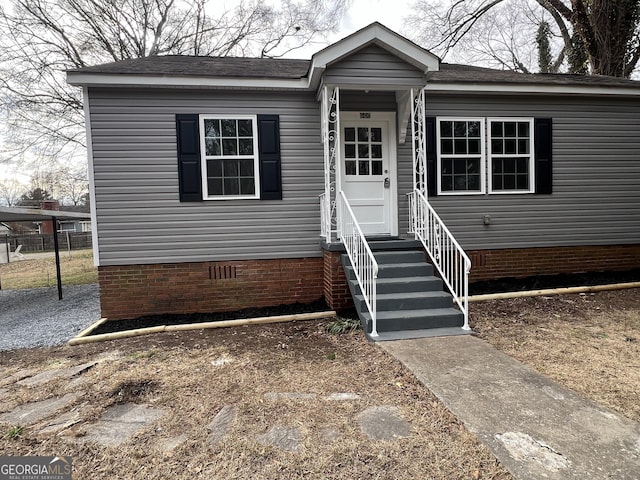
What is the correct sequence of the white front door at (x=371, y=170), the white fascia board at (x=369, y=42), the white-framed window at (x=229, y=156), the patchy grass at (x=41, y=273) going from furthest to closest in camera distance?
the patchy grass at (x=41, y=273) < the white front door at (x=371, y=170) < the white-framed window at (x=229, y=156) < the white fascia board at (x=369, y=42)

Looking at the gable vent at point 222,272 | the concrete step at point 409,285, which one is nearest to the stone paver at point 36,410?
the gable vent at point 222,272

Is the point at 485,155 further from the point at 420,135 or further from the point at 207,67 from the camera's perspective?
the point at 207,67

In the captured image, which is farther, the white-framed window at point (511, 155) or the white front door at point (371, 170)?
the white-framed window at point (511, 155)

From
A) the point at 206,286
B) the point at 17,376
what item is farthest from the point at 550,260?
the point at 17,376

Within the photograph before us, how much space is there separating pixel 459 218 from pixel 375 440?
4.75 metres

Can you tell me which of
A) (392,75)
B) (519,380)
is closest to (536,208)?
(392,75)

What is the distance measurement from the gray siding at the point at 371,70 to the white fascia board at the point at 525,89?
0.84 metres

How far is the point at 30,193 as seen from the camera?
3156cm

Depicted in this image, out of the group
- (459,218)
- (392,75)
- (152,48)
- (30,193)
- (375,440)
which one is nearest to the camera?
(375,440)

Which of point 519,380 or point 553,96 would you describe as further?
point 553,96

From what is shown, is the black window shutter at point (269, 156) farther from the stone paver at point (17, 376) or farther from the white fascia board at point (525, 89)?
the stone paver at point (17, 376)

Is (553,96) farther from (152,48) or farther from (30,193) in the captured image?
(30,193)

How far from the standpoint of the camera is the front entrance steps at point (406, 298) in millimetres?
4152

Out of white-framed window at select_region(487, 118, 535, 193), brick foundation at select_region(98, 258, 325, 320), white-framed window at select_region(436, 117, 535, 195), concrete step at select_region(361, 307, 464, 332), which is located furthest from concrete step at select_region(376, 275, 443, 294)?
white-framed window at select_region(487, 118, 535, 193)
